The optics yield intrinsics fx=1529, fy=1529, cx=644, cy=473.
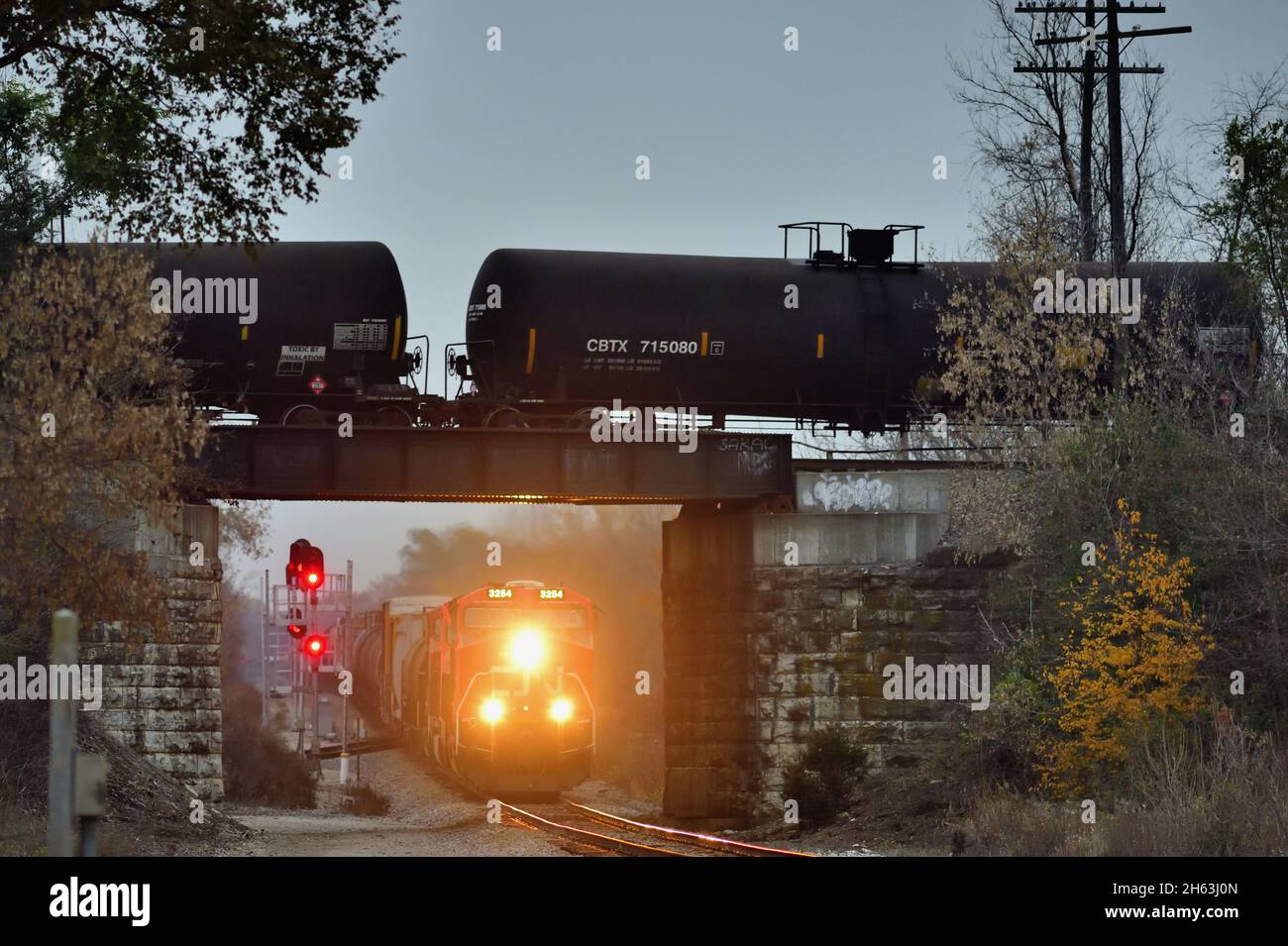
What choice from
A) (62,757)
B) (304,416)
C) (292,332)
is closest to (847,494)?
(304,416)

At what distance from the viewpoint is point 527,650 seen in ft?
83.5

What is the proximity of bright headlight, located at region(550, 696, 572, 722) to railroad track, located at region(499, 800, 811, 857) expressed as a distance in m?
1.58

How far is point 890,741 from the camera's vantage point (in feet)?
84.6

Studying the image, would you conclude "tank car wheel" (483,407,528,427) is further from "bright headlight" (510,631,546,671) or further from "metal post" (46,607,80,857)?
"metal post" (46,607,80,857)

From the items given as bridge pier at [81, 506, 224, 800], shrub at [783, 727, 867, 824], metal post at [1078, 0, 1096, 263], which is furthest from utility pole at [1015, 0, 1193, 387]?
bridge pier at [81, 506, 224, 800]

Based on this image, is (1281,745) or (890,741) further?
(890,741)

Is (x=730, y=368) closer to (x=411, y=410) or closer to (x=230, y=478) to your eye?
(x=411, y=410)

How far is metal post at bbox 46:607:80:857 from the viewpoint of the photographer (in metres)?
5.73

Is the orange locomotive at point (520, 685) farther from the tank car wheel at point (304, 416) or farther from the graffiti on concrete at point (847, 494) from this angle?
the graffiti on concrete at point (847, 494)

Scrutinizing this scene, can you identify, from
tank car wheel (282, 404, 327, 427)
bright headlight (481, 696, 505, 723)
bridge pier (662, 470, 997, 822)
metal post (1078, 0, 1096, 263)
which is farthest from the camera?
metal post (1078, 0, 1096, 263)

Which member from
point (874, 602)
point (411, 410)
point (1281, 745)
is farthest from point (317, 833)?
point (1281, 745)

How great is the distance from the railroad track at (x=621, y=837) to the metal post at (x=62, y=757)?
37.1ft

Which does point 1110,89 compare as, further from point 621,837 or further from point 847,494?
point 621,837
